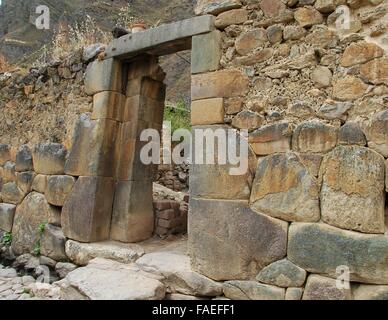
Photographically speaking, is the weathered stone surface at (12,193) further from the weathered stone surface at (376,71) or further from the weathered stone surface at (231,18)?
the weathered stone surface at (376,71)

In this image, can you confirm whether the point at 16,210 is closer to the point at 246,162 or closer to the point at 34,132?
the point at 34,132

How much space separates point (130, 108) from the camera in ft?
13.6

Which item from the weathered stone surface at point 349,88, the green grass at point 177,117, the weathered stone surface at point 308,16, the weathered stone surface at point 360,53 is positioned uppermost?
the green grass at point 177,117

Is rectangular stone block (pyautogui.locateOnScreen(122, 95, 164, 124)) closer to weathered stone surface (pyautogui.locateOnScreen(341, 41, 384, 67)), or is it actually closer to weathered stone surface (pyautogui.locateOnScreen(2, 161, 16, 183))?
weathered stone surface (pyautogui.locateOnScreen(2, 161, 16, 183))

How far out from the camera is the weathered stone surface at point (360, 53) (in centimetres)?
245

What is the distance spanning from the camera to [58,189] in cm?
423

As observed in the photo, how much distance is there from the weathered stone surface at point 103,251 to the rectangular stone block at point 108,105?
141 centimetres

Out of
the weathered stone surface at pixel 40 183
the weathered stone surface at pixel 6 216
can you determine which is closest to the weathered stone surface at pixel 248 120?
the weathered stone surface at pixel 40 183

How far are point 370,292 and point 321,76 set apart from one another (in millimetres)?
1533

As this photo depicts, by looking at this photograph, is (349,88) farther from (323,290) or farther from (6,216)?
(6,216)

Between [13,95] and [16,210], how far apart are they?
68.4 inches

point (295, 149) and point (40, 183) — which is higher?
point (295, 149)

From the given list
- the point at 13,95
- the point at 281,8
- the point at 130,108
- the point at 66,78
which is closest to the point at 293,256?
the point at 281,8

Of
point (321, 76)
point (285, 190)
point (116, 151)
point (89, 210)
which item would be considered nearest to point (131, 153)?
point (116, 151)
